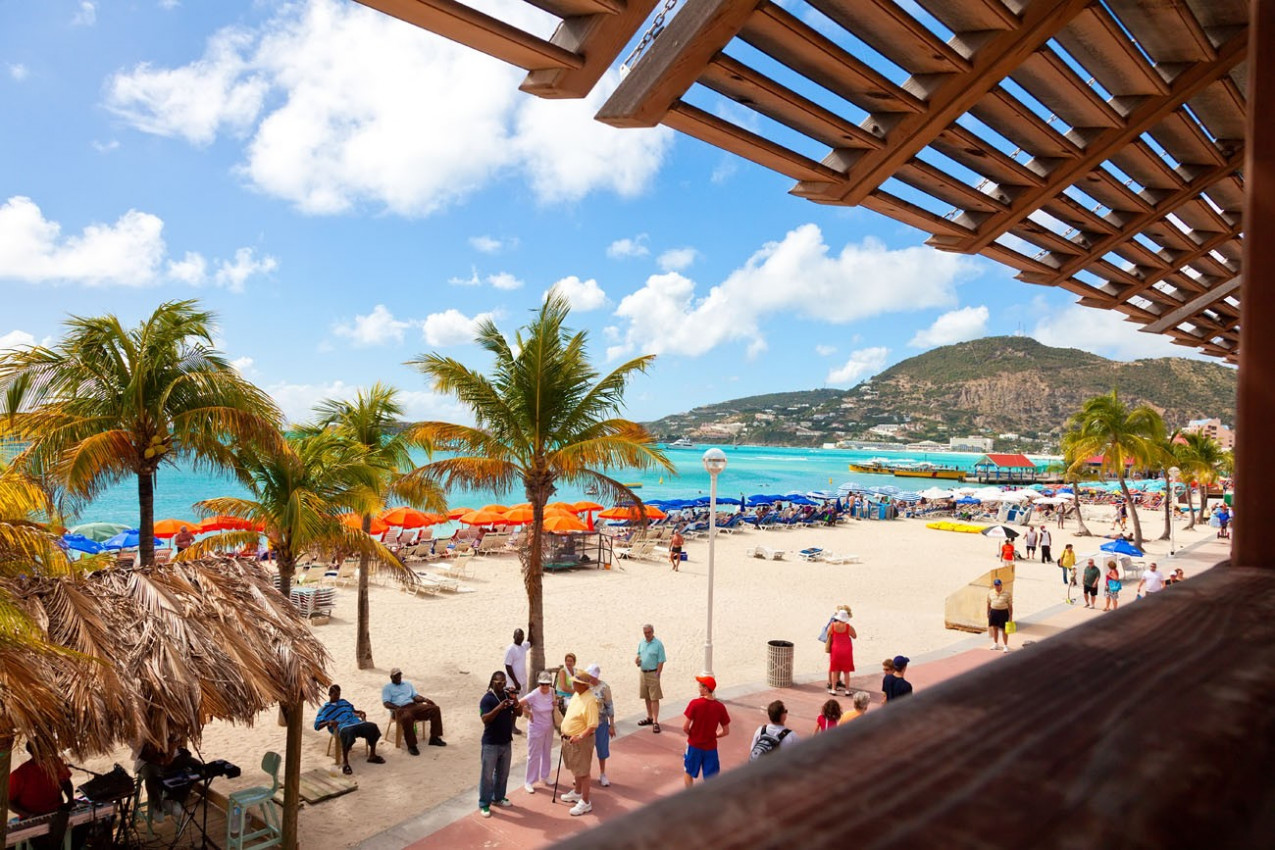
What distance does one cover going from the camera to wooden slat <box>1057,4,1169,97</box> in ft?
10.4

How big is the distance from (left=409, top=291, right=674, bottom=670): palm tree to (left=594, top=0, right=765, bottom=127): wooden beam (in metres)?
8.93

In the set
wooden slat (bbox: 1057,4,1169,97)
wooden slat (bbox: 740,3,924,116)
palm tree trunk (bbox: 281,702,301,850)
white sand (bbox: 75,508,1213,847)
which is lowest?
white sand (bbox: 75,508,1213,847)

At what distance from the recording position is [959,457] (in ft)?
627

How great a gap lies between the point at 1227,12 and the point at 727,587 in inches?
795

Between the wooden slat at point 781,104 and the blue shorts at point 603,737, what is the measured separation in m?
6.73

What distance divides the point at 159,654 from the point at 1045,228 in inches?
305

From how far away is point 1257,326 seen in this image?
1.79m

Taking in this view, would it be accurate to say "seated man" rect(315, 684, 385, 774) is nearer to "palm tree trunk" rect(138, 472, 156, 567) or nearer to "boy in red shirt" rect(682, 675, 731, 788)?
"palm tree trunk" rect(138, 472, 156, 567)

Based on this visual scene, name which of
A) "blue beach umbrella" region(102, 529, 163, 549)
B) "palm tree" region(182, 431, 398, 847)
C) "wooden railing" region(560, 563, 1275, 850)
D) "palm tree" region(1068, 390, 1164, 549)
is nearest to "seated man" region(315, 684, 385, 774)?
"palm tree" region(182, 431, 398, 847)

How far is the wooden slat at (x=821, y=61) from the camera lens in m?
2.83

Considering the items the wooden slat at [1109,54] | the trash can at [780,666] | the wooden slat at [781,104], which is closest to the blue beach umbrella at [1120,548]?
the trash can at [780,666]

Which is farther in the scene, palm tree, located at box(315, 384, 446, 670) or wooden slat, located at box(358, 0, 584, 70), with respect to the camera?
palm tree, located at box(315, 384, 446, 670)

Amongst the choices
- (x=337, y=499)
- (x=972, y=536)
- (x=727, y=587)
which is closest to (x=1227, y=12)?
(x=337, y=499)

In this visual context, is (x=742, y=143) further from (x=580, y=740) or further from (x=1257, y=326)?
(x=580, y=740)
